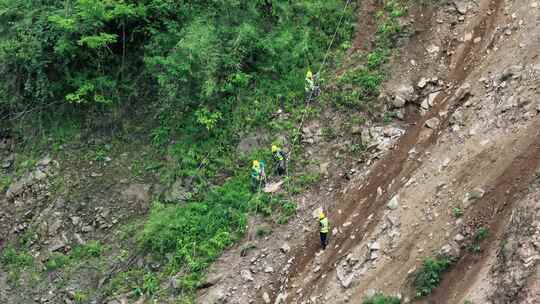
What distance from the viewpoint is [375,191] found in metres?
16.2

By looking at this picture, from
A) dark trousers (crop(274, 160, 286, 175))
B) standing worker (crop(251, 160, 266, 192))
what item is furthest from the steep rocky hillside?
standing worker (crop(251, 160, 266, 192))

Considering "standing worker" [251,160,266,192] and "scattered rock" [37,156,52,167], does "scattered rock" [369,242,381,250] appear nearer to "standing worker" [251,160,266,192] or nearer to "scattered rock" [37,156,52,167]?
"standing worker" [251,160,266,192]

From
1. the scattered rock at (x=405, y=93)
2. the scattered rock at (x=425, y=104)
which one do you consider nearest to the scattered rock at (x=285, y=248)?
the scattered rock at (x=405, y=93)

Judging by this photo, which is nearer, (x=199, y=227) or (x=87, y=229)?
(x=199, y=227)

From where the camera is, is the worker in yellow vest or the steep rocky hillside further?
the worker in yellow vest

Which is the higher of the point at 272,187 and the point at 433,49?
the point at 433,49

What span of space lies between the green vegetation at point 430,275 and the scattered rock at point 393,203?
2.54 m

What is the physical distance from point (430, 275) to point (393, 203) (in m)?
3.00

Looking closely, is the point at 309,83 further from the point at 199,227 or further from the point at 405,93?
the point at 199,227

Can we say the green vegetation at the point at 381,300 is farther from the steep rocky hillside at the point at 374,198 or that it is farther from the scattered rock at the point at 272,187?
the scattered rock at the point at 272,187

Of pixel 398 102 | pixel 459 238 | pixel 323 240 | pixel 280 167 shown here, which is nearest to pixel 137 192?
pixel 280 167

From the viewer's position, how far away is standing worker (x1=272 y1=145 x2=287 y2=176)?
1777cm

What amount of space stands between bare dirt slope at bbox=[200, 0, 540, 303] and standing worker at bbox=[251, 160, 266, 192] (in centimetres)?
146

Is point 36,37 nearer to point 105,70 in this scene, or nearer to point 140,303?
point 105,70
